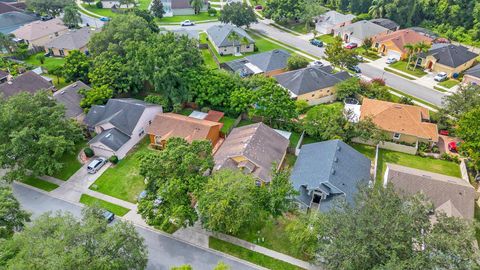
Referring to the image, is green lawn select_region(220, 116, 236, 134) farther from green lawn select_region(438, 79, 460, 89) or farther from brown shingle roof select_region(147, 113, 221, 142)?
green lawn select_region(438, 79, 460, 89)

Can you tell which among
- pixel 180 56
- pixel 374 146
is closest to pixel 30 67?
pixel 180 56

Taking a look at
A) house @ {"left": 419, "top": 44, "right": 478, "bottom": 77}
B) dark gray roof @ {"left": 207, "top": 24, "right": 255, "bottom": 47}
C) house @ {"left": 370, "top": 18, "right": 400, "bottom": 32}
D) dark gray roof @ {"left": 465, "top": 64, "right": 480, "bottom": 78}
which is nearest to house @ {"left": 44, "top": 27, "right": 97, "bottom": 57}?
dark gray roof @ {"left": 207, "top": 24, "right": 255, "bottom": 47}

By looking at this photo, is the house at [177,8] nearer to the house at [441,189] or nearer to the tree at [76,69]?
the tree at [76,69]

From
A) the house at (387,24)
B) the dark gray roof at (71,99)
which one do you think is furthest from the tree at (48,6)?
the house at (387,24)

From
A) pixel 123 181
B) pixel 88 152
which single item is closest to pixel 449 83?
pixel 123 181

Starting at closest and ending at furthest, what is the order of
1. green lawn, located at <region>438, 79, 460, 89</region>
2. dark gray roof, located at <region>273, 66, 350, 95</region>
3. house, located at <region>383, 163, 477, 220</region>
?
house, located at <region>383, 163, 477, 220</region>, dark gray roof, located at <region>273, 66, 350, 95</region>, green lawn, located at <region>438, 79, 460, 89</region>

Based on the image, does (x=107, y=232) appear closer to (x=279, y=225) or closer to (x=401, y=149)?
(x=279, y=225)
